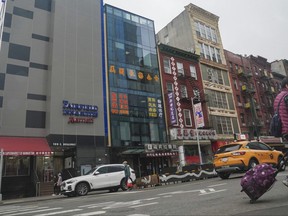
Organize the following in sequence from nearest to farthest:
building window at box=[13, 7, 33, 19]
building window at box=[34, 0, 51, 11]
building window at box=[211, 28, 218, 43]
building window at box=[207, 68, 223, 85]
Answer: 1. building window at box=[13, 7, 33, 19]
2. building window at box=[34, 0, 51, 11]
3. building window at box=[207, 68, 223, 85]
4. building window at box=[211, 28, 218, 43]

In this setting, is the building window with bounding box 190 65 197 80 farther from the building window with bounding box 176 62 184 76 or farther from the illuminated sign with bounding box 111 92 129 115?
the illuminated sign with bounding box 111 92 129 115

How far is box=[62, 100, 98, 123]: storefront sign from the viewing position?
24.7 m

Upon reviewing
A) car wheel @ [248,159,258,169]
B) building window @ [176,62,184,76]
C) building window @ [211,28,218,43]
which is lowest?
car wheel @ [248,159,258,169]

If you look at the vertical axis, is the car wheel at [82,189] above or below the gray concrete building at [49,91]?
below

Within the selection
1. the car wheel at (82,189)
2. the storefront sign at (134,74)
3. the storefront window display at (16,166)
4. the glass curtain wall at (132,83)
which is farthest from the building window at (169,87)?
the car wheel at (82,189)

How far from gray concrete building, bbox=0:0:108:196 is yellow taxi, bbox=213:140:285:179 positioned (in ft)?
44.8

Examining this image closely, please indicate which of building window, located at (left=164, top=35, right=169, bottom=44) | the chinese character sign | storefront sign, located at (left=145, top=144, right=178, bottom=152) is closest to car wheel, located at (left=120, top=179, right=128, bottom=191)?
storefront sign, located at (left=145, top=144, right=178, bottom=152)

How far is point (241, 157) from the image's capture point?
42.0 feet

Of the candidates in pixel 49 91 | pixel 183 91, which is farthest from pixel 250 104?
pixel 49 91

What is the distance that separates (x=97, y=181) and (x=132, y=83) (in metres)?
16.0

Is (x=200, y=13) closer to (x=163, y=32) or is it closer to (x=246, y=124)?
(x=163, y=32)

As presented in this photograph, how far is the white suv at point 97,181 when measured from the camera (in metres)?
15.7

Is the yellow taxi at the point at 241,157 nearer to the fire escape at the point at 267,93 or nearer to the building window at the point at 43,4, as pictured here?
the building window at the point at 43,4

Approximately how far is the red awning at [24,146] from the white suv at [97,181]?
17.8ft
